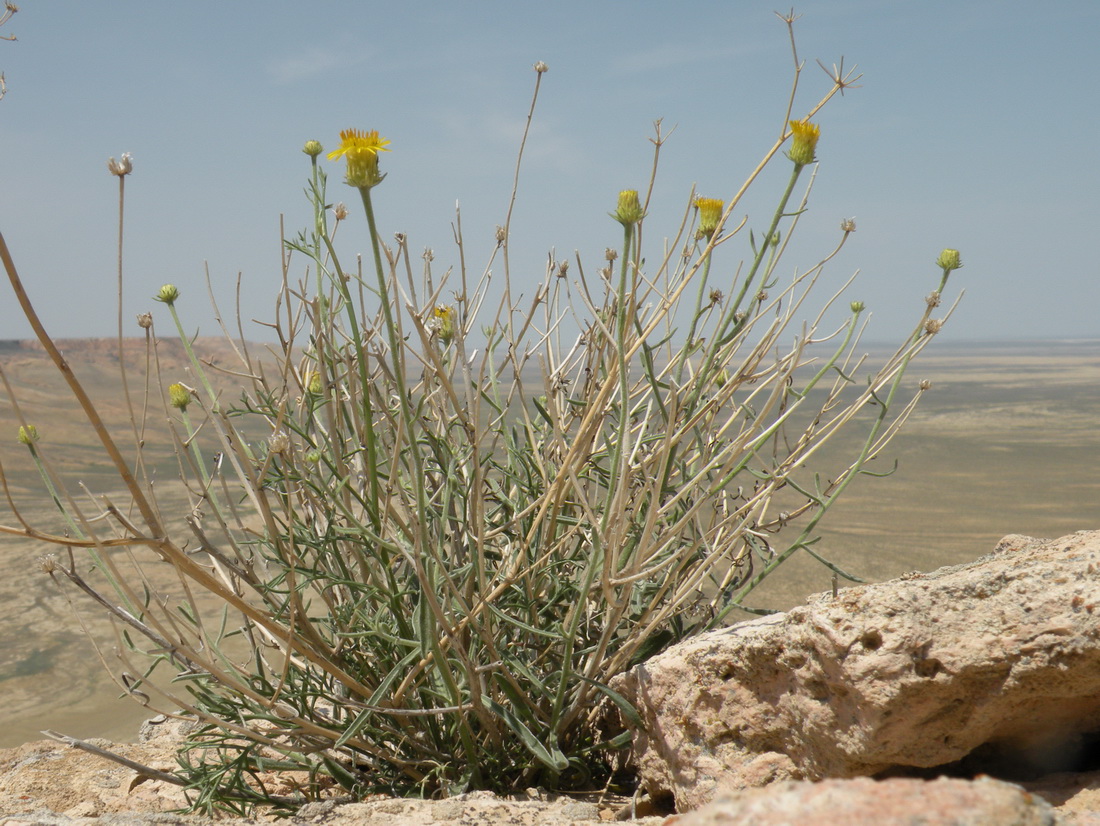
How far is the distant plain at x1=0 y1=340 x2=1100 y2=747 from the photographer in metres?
4.64

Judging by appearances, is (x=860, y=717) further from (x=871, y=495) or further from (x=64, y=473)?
(x=64, y=473)

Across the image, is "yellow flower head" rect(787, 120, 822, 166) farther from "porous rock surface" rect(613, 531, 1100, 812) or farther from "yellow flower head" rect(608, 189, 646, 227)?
"porous rock surface" rect(613, 531, 1100, 812)

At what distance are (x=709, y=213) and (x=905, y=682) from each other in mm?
790

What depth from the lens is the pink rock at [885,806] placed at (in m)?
0.68

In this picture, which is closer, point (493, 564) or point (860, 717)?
point (860, 717)

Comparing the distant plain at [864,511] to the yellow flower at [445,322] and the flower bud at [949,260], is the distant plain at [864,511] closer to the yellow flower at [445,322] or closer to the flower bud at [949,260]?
the yellow flower at [445,322]

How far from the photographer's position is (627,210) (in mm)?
1269

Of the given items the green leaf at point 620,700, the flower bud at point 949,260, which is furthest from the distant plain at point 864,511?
the flower bud at point 949,260

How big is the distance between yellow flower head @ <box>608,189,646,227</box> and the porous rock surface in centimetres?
67

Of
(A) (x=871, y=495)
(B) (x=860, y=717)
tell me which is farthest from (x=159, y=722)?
(A) (x=871, y=495)

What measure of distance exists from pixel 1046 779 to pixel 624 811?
0.71 metres

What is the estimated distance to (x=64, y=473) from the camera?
11.1 m

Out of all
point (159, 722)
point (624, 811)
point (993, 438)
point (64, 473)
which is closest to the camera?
point (624, 811)

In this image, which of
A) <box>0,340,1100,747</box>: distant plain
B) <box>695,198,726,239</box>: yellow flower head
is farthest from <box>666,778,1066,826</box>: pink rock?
<box>0,340,1100,747</box>: distant plain
